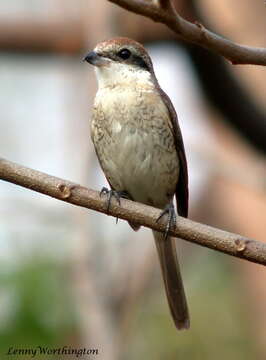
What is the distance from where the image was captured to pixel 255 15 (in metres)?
7.20

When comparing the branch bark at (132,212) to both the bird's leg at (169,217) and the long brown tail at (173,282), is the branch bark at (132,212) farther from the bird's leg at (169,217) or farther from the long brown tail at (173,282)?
the long brown tail at (173,282)

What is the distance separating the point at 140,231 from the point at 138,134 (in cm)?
244

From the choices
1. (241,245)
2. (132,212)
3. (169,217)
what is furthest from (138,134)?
(241,245)

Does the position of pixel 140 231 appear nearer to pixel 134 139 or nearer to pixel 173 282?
pixel 173 282

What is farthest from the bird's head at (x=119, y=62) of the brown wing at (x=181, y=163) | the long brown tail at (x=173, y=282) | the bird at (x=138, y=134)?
the long brown tail at (x=173, y=282)

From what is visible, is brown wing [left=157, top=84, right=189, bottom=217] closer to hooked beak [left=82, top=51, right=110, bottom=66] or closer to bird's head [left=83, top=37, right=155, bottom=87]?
bird's head [left=83, top=37, right=155, bottom=87]

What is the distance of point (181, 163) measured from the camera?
14.3 feet

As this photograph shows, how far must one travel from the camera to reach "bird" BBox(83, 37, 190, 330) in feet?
13.6

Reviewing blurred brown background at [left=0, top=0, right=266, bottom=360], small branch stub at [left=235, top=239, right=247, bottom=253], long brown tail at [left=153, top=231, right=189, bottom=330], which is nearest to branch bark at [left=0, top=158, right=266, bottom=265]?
small branch stub at [left=235, top=239, right=247, bottom=253]

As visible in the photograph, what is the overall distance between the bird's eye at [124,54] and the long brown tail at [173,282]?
88 centimetres

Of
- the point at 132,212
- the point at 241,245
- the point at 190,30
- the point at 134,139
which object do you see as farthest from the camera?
the point at 134,139

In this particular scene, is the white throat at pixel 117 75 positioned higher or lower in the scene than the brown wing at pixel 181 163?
higher

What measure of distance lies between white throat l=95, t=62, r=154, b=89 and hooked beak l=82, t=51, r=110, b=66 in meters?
0.04

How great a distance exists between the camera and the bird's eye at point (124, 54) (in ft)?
14.0
